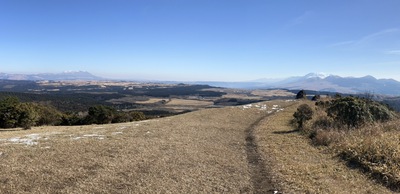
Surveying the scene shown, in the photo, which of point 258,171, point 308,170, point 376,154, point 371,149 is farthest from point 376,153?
point 258,171

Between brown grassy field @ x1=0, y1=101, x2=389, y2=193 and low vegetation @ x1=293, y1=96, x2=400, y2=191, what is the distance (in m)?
0.77

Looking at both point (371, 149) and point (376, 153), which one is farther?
point (371, 149)

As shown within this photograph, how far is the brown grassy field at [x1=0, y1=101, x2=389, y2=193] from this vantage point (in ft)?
40.4

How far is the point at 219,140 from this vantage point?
2353cm

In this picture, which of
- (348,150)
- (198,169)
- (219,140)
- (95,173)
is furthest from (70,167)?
(348,150)

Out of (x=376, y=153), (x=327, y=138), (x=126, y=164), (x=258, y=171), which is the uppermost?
(x=376, y=153)

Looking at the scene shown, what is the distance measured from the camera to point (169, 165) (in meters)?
15.5

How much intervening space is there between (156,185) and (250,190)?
3762 millimetres

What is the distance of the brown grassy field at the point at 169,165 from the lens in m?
12.3

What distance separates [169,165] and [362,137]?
12275 millimetres

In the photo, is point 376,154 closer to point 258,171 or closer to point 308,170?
point 308,170

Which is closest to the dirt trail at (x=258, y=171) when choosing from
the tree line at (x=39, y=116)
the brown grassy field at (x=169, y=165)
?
the brown grassy field at (x=169, y=165)

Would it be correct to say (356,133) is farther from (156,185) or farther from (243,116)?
(243,116)

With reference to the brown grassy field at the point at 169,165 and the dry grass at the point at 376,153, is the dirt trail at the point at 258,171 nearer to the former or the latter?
the brown grassy field at the point at 169,165
